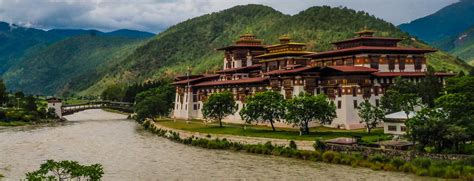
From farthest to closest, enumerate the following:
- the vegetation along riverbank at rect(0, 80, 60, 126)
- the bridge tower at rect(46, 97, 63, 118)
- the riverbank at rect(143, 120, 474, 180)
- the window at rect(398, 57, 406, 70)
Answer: the bridge tower at rect(46, 97, 63, 118), the vegetation along riverbank at rect(0, 80, 60, 126), the window at rect(398, 57, 406, 70), the riverbank at rect(143, 120, 474, 180)

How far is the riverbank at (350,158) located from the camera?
48.4m

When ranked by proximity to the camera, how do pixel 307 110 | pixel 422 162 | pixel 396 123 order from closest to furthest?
pixel 422 162
pixel 396 123
pixel 307 110

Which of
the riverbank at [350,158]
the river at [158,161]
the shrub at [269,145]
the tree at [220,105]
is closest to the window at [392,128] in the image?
the riverbank at [350,158]

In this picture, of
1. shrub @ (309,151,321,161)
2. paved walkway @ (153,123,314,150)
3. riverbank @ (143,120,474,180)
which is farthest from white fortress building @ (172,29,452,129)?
shrub @ (309,151,321,161)

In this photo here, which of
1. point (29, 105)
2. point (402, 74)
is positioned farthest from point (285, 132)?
point (29, 105)

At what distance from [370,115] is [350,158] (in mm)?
21025

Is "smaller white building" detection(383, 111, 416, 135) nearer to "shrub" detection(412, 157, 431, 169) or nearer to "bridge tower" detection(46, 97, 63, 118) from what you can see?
"shrub" detection(412, 157, 431, 169)

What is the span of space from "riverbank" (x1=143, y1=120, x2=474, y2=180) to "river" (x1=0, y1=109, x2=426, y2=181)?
0.99 metres

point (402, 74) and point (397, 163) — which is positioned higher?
point (402, 74)

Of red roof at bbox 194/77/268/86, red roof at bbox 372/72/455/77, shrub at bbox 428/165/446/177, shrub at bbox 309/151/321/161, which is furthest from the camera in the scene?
red roof at bbox 194/77/268/86

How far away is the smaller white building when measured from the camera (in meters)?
68.1

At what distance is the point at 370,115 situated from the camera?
76688 millimetres

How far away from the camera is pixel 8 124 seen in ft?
419

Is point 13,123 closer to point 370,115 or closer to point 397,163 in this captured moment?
point 370,115
